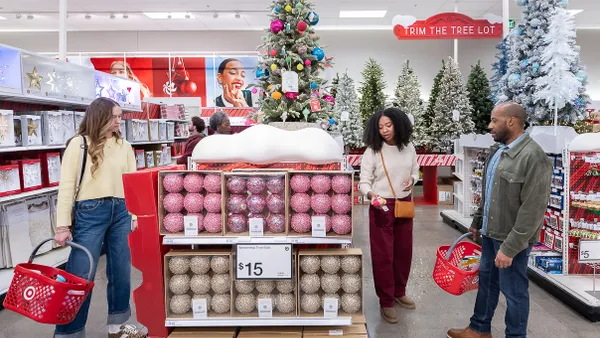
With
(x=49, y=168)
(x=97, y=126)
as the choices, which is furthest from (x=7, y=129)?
(x=97, y=126)

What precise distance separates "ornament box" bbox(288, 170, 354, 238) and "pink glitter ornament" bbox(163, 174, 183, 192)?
25.0 inches

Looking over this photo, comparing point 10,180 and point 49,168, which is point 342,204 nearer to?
point 10,180

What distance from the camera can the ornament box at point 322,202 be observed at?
246 centimetres

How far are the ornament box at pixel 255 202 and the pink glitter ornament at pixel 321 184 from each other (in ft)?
0.53

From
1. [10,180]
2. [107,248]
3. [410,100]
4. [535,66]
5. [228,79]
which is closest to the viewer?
[107,248]

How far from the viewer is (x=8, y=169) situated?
4.15 m

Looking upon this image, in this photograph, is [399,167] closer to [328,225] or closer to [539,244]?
[328,225]

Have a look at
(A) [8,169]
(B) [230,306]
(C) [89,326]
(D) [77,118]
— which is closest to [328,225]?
(B) [230,306]

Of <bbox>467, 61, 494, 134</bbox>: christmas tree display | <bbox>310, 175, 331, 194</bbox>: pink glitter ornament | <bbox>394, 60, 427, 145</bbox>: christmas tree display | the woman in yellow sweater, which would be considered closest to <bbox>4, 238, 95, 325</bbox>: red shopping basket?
the woman in yellow sweater

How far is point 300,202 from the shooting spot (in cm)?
246

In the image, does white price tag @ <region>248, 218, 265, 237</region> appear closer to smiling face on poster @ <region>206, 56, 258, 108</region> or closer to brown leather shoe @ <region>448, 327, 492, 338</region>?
brown leather shoe @ <region>448, 327, 492, 338</region>

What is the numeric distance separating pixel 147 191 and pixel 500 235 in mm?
2113

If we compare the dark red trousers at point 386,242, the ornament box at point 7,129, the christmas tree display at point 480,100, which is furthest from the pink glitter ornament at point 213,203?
the christmas tree display at point 480,100

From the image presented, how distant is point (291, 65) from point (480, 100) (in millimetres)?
6778
